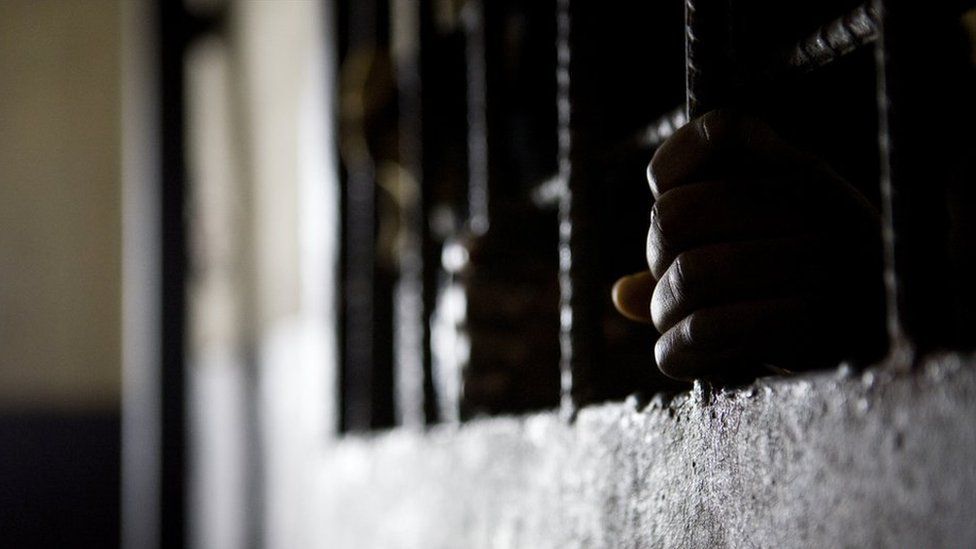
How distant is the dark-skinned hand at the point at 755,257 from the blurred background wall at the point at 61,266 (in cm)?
379

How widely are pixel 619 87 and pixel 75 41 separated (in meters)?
3.74

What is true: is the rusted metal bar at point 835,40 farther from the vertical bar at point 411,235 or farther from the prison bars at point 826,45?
the vertical bar at point 411,235

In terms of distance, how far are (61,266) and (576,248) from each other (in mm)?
3787

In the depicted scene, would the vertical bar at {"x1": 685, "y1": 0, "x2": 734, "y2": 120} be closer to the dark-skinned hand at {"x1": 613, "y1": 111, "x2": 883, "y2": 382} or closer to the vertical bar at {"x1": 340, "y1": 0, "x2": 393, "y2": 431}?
the dark-skinned hand at {"x1": 613, "y1": 111, "x2": 883, "y2": 382}

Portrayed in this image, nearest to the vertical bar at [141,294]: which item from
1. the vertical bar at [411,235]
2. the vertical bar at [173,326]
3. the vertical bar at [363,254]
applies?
the vertical bar at [173,326]

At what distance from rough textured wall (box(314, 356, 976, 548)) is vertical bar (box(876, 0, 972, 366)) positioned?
0.11 ft

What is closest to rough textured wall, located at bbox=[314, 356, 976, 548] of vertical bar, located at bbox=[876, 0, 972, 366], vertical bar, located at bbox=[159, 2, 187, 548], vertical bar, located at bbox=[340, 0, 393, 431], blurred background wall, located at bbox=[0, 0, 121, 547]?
vertical bar, located at bbox=[876, 0, 972, 366]

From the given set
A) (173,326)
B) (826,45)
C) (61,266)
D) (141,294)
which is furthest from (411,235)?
(61,266)

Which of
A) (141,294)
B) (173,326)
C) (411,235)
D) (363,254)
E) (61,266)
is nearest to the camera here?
(411,235)

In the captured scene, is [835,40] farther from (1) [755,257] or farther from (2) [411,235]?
(2) [411,235]

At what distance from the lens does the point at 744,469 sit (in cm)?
62

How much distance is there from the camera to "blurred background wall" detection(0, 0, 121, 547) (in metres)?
3.98

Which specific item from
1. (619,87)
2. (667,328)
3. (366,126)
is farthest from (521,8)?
(667,328)

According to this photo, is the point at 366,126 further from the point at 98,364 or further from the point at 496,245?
the point at 98,364
